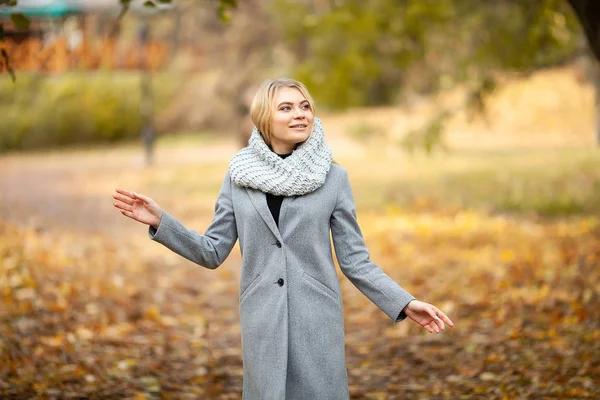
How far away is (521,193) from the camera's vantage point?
47.3ft

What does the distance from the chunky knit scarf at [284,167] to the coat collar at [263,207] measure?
1.6 inches

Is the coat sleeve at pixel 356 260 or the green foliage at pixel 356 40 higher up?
the green foliage at pixel 356 40

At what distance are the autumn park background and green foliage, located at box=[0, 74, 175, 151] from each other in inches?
2.4

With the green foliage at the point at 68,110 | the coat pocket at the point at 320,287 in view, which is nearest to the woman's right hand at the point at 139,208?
the coat pocket at the point at 320,287

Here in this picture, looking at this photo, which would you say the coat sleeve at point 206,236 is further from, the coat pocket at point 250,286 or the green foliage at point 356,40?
the green foliage at point 356,40

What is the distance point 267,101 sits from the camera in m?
3.36

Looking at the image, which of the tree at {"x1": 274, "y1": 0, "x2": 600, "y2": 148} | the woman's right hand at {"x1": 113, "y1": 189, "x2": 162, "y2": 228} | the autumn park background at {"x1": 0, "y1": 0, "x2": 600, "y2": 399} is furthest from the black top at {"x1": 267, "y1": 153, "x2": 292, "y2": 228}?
the tree at {"x1": 274, "y1": 0, "x2": 600, "y2": 148}

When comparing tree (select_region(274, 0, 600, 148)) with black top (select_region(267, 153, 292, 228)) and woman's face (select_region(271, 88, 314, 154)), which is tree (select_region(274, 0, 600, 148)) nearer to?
woman's face (select_region(271, 88, 314, 154))

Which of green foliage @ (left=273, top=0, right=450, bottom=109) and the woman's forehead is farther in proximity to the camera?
green foliage @ (left=273, top=0, right=450, bottom=109)

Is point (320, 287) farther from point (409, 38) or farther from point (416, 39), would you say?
point (409, 38)

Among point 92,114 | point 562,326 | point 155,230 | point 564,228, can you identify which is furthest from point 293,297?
point 92,114

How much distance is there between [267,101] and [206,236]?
0.59 meters

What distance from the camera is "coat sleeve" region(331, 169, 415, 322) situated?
10.9ft

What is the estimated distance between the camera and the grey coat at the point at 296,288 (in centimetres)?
326
